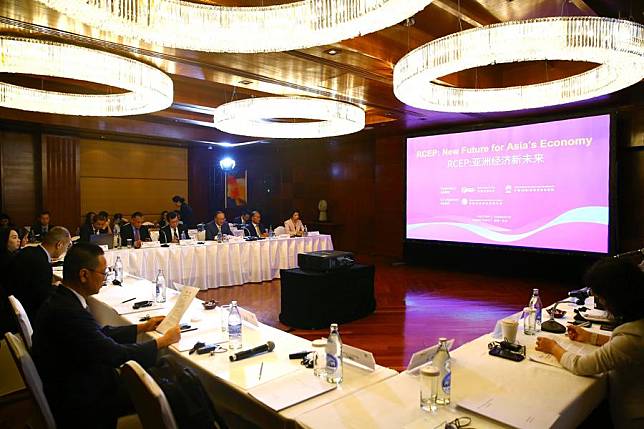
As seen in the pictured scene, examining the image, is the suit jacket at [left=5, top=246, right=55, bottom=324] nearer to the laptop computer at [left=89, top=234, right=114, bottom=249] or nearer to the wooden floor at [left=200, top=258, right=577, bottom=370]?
the wooden floor at [left=200, top=258, right=577, bottom=370]

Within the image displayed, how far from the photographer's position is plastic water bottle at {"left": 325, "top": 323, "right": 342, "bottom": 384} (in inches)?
66.4

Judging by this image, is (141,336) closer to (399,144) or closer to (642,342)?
(642,342)

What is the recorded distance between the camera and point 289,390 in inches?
62.5

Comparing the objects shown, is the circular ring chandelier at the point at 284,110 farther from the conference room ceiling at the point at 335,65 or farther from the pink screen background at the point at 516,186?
Result: the pink screen background at the point at 516,186

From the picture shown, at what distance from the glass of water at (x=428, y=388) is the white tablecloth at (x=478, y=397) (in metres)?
0.03

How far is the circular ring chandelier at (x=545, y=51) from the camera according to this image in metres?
2.68

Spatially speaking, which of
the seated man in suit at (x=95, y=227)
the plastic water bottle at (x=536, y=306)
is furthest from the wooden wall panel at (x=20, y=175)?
the plastic water bottle at (x=536, y=306)

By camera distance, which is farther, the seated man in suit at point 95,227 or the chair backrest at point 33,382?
the seated man in suit at point 95,227

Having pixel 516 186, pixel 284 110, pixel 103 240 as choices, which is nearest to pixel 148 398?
pixel 284 110

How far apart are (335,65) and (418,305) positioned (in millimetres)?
3236

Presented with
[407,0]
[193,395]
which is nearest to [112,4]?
[407,0]

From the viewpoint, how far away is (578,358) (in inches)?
69.4

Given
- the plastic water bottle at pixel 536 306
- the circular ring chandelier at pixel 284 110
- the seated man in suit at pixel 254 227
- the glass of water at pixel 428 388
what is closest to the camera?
the glass of water at pixel 428 388

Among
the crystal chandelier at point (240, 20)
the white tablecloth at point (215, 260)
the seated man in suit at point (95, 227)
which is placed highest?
the crystal chandelier at point (240, 20)
